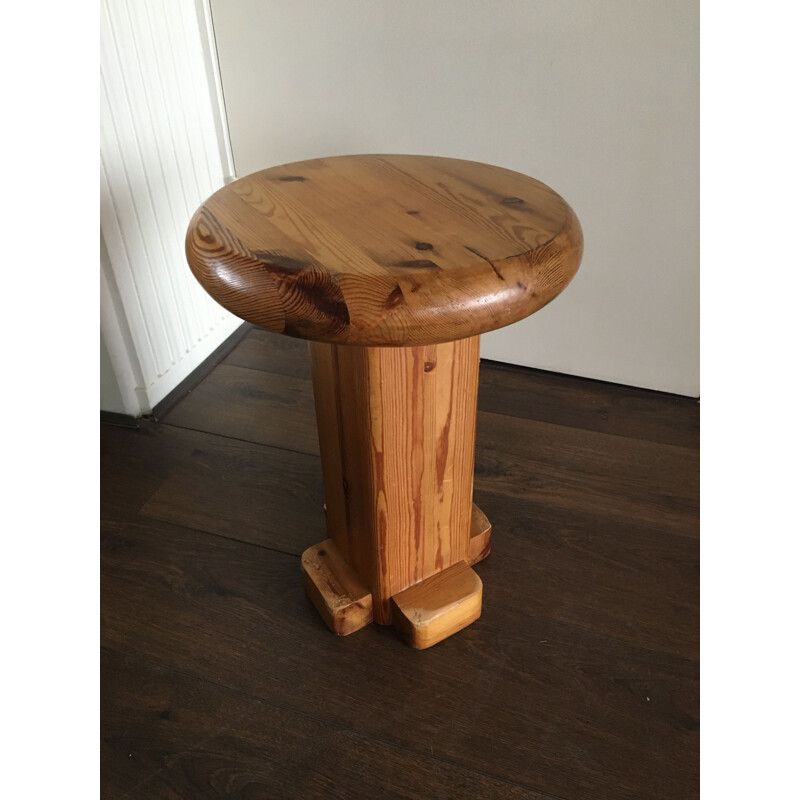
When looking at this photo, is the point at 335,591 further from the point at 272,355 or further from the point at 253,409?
the point at 272,355

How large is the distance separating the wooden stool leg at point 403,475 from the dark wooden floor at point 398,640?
0.08m

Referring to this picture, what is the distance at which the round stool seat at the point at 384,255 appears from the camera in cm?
73

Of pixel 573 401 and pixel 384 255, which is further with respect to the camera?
pixel 573 401

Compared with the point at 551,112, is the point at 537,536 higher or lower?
lower

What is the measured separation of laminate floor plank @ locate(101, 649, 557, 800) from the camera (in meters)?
0.94

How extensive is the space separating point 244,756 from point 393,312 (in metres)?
0.67

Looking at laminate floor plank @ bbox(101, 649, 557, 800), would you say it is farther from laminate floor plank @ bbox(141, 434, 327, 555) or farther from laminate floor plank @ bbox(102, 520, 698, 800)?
laminate floor plank @ bbox(141, 434, 327, 555)

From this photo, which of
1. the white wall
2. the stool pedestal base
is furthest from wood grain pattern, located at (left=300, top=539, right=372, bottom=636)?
the white wall

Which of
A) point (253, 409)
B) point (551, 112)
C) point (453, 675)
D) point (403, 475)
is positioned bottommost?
point (453, 675)

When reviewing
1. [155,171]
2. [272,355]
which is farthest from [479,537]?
[155,171]

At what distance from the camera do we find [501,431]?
1.57 m

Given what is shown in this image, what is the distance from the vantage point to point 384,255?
78cm

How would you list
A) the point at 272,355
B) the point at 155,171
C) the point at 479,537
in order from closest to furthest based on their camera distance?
1. the point at 479,537
2. the point at 155,171
3. the point at 272,355

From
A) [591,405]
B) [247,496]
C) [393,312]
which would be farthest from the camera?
[591,405]
